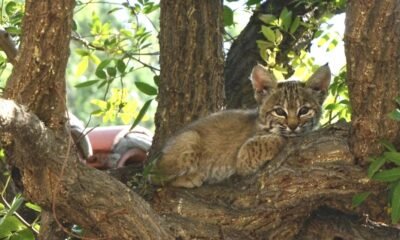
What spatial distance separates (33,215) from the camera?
6.43 m

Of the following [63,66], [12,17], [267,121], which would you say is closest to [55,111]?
[63,66]

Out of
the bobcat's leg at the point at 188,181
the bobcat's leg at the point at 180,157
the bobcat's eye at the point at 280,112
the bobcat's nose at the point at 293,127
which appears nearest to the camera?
the bobcat's leg at the point at 188,181

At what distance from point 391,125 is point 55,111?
1.63 m

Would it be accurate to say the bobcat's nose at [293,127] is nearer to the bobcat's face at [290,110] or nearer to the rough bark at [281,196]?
the bobcat's face at [290,110]

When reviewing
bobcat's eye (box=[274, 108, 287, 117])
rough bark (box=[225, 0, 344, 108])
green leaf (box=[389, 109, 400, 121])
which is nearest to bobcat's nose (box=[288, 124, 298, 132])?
bobcat's eye (box=[274, 108, 287, 117])

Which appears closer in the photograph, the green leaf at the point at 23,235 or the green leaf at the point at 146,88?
the green leaf at the point at 23,235

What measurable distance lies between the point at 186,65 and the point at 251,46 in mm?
1022

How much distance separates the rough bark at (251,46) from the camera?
6945mm

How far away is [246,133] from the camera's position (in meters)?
6.02

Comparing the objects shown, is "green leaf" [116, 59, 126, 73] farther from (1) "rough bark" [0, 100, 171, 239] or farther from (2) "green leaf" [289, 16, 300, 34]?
(1) "rough bark" [0, 100, 171, 239]

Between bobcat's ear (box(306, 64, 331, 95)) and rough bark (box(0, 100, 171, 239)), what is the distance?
1.68 m

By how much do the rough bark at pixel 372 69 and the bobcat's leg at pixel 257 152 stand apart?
800 millimetres

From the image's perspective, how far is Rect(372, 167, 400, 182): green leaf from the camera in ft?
14.6

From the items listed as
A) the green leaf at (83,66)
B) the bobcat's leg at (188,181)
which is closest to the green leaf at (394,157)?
the bobcat's leg at (188,181)
